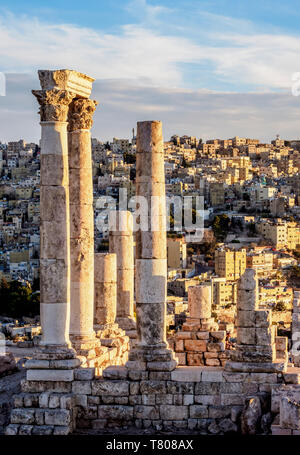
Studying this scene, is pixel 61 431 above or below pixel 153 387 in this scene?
below

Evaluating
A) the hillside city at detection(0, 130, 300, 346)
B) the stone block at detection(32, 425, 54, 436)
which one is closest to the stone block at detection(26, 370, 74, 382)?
the stone block at detection(32, 425, 54, 436)

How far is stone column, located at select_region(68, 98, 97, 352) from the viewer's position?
2128cm

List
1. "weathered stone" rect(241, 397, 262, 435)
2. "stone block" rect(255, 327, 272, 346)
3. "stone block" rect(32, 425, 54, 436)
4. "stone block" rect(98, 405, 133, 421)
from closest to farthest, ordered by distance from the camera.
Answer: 1. "weathered stone" rect(241, 397, 262, 435)
2. "stone block" rect(32, 425, 54, 436)
3. "stone block" rect(98, 405, 133, 421)
4. "stone block" rect(255, 327, 272, 346)

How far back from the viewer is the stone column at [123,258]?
86.9 feet

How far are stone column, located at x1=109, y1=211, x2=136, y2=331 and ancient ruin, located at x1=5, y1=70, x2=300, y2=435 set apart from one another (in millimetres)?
4874

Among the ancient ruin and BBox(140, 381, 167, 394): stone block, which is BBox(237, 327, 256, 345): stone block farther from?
BBox(140, 381, 167, 394): stone block

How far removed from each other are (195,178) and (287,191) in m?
17.5

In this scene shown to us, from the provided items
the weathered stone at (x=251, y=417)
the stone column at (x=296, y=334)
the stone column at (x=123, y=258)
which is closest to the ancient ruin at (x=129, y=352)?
the weathered stone at (x=251, y=417)

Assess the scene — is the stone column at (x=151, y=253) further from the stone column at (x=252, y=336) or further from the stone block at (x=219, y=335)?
the stone block at (x=219, y=335)

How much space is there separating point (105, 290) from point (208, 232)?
386 ft

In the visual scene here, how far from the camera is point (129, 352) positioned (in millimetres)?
20109

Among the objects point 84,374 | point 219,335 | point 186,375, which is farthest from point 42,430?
point 219,335

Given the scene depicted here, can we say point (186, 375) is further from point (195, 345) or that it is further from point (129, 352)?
point (195, 345)

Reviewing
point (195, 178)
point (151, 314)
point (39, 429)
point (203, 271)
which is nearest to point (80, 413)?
point (39, 429)
